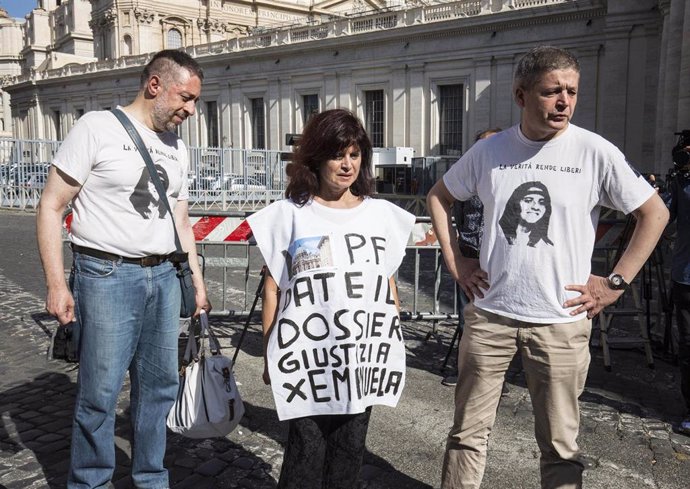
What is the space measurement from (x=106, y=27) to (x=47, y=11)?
37.3 meters

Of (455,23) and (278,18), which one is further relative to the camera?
(278,18)

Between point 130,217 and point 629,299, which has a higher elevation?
point 130,217

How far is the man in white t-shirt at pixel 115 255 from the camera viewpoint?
3.08 metres

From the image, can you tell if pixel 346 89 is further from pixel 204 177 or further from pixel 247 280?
pixel 247 280

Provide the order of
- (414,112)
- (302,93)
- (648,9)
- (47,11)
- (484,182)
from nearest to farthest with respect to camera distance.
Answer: (484,182) → (648,9) → (414,112) → (302,93) → (47,11)

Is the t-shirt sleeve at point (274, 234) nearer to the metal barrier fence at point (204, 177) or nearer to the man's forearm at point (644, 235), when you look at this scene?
the man's forearm at point (644, 235)

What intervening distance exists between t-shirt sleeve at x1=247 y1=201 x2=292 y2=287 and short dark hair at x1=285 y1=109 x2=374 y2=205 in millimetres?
94

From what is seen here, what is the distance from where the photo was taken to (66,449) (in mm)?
4449

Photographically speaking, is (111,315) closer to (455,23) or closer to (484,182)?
(484,182)

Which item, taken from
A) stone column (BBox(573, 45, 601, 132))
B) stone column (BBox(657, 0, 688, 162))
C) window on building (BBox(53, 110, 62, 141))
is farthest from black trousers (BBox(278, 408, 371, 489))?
window on building (BBox(53, 110, 62, 141))

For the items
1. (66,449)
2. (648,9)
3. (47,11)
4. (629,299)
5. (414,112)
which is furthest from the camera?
(47,11)

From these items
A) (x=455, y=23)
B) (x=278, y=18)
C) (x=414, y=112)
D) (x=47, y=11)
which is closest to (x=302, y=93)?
(x=414, y=112)

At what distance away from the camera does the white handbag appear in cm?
346

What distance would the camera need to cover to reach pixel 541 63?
2850mm
